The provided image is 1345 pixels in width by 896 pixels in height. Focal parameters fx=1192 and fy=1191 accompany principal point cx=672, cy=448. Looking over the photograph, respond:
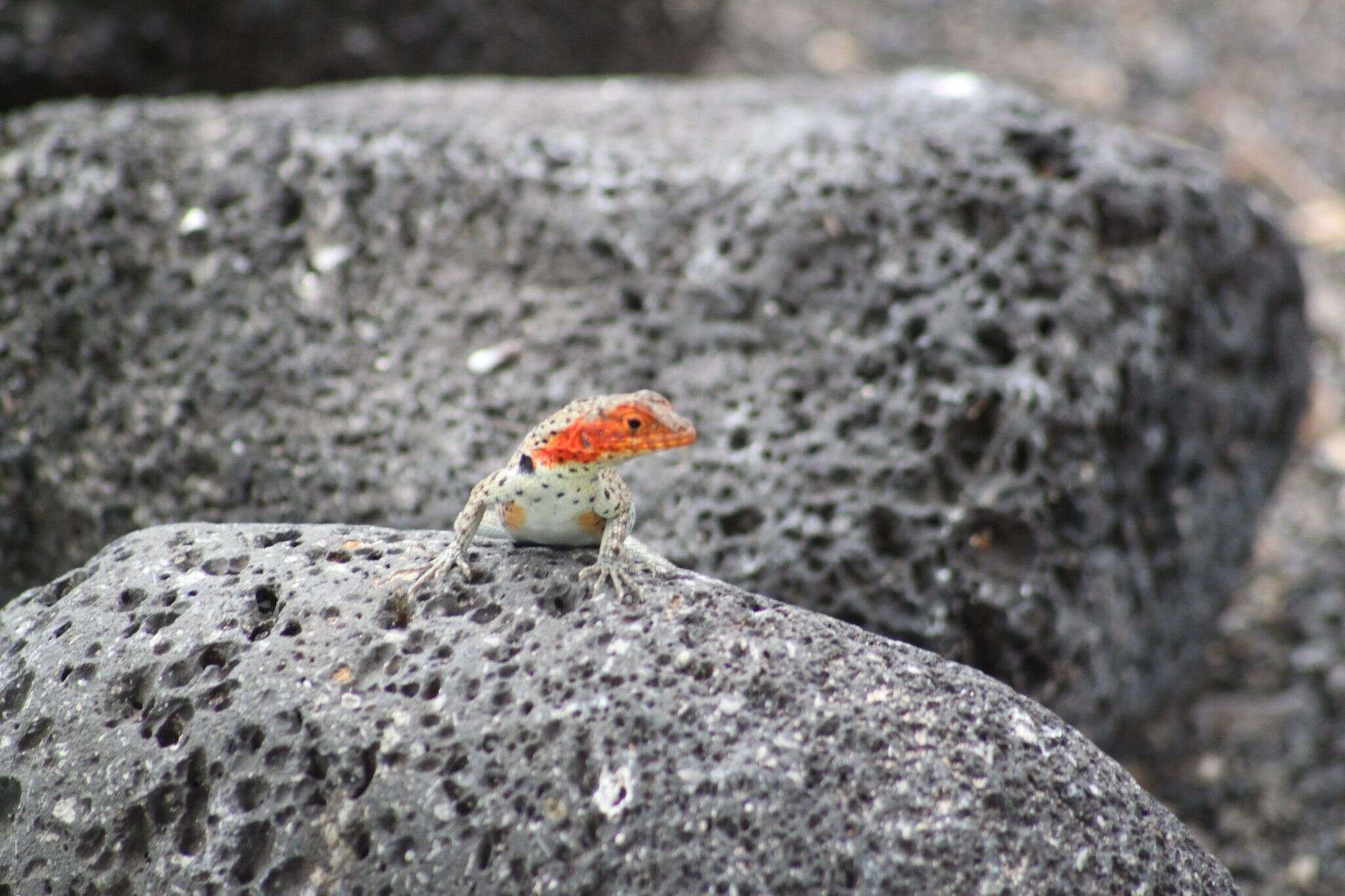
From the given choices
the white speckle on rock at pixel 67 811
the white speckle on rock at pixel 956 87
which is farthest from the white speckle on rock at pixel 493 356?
the white speckle on rock at pixel 956 87

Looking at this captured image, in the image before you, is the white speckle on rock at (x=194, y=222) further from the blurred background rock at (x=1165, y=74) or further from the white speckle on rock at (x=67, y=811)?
the blurred background rock at (x=1165, y=74)

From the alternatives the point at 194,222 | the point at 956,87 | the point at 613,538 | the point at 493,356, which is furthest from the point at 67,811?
the point at 956,87

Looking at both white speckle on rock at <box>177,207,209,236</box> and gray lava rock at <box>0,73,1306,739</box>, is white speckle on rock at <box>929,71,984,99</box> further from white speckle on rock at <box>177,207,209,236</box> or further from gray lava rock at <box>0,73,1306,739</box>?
white speckle on rock at <box>177,207,209,236</box>

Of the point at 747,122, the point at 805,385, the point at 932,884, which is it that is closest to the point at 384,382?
the point at 805,385

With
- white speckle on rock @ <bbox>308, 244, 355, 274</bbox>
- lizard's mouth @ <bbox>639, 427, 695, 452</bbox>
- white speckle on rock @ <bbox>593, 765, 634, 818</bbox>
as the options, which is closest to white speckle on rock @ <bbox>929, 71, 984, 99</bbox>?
white speckle on rock @ <bbox>308, 244, 355, 274</bbox>

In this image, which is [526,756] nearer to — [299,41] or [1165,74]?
[299,41]
